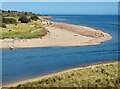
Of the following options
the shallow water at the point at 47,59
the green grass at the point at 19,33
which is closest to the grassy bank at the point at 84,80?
the shallow water at the point at 47,59

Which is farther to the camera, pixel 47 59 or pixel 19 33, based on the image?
pixel 19 33

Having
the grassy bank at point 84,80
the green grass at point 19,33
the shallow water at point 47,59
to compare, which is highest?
the green grass at point 19,33

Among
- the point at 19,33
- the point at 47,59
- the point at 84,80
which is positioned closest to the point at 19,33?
the point at 19,33

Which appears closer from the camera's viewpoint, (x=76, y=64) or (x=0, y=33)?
(x=76, y=64)

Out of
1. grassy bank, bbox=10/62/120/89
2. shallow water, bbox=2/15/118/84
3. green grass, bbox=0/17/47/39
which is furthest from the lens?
green grass, bbox=0/17/47/39

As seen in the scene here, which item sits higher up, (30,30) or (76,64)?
(30,30)

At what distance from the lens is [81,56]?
5119 cm

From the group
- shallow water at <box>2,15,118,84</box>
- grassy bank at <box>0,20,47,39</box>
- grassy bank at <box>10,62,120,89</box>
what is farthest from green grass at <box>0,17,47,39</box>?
grassy bank at <box>10,62,120,89</box>

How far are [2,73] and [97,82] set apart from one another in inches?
503

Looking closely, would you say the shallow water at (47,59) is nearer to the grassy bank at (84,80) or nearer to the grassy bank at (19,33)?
the grassy bank at (84,80)

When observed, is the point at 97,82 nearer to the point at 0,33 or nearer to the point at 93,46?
the point at 93,46

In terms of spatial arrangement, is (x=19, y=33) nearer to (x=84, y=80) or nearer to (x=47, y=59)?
(x=47, y=59)


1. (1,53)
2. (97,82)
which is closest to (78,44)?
(1,53)

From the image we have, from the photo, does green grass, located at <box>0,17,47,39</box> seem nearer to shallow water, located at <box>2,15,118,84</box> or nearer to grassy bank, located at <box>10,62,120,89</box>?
shallow water, located at <box>2,15,118,84</box>
